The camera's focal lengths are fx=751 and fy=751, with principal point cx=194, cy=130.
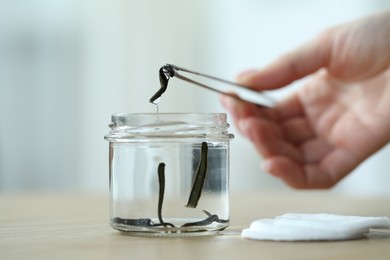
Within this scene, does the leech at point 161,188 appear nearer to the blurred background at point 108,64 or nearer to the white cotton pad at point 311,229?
the white cotton pad at point 311,229

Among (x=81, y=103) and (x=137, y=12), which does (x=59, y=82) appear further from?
(x=137, y=12)

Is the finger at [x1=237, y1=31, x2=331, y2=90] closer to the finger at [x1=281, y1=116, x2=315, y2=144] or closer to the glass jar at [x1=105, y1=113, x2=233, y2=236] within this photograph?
the finger at [x1=281, y1=116, x2=315, y2=144]

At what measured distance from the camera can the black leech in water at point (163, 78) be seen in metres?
1.13

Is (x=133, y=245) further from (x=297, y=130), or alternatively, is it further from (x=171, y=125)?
(x=297, y=130)

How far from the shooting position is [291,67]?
6.14 feet

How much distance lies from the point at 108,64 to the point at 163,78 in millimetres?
3209

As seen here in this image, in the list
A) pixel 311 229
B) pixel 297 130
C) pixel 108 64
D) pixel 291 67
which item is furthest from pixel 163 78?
pixel 108 64


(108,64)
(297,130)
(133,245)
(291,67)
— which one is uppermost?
(108,64)

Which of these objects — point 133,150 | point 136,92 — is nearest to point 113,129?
point 133,150

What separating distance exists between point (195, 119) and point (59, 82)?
3.22 meters

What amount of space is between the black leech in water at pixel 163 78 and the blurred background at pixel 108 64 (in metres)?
2.93

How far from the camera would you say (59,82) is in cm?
422

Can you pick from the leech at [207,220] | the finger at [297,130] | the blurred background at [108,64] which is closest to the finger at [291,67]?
the finger at [297,130]

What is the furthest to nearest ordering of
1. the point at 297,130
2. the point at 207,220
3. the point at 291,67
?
the point at 297,130 < the point at 291,67 < the point at 207,220
